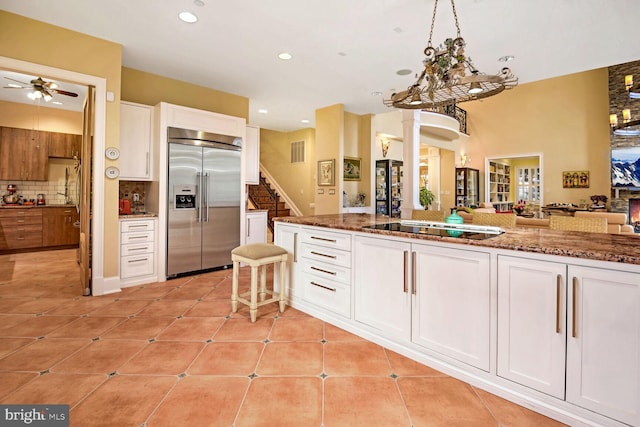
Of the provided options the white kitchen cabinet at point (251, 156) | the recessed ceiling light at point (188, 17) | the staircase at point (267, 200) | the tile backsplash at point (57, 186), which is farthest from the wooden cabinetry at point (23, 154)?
the recessed ceiling light at point (188, 17)

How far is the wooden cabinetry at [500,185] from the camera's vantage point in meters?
11.8

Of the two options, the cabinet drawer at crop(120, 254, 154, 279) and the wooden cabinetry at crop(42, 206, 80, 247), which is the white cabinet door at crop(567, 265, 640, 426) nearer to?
the cabinet drawer at crop(120, 254, 154, 279)

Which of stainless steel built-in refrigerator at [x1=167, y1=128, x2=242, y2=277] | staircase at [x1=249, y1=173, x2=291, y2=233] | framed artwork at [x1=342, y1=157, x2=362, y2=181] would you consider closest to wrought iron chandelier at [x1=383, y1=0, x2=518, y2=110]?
stainless steel built-in refrigerator at [x1=167, y1=128, x2=242, y2=277]

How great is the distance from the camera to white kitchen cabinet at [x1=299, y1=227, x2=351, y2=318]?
2729 millimetres

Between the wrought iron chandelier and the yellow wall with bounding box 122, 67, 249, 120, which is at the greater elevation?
the yellow wall with bounding box 122, 67, 249, 120

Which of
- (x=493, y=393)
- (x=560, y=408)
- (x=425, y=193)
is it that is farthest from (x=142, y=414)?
(x=425, y=193)

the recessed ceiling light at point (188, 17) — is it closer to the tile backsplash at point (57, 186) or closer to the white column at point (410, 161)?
the white column at point (410, 161)

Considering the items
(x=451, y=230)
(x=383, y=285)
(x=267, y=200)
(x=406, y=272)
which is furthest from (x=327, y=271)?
(x=267, y=200)

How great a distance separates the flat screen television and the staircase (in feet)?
30.5

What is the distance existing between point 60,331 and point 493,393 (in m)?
3.37

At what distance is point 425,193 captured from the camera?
9.45 meters

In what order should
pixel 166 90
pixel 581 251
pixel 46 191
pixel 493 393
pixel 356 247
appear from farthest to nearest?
pixel 46 191 < pixel 166 90 < pixel 356 247 < pixel 493 393 < pixel 581 251

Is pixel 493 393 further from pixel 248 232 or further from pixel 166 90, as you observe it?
pixel 166 90

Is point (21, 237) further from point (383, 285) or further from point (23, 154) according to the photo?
point (383, 285)
